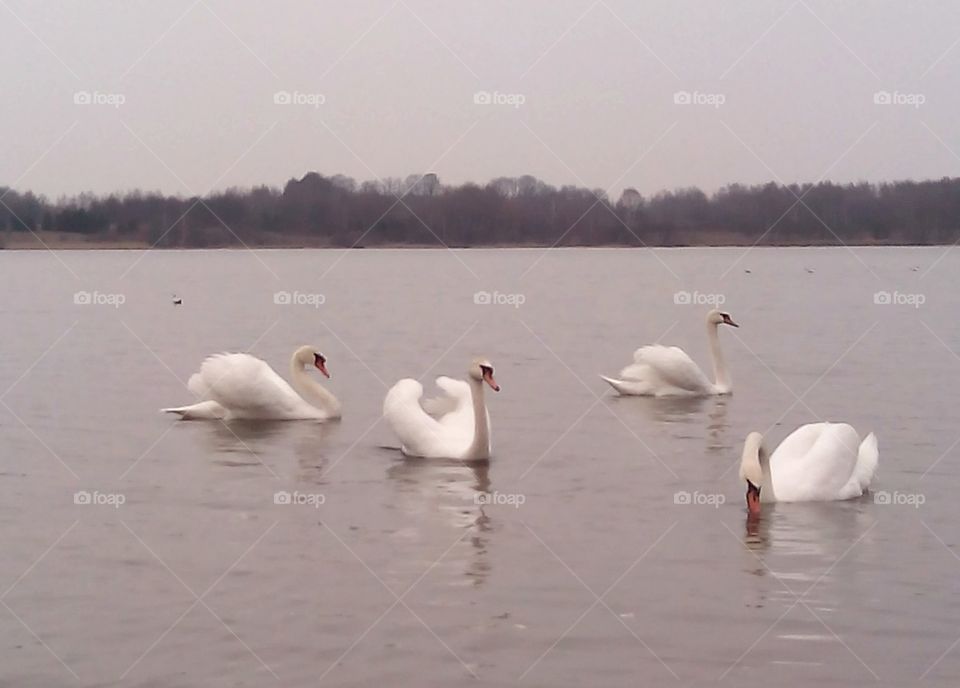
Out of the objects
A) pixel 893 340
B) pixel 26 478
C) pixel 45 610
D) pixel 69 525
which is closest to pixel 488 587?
pixel 45 610

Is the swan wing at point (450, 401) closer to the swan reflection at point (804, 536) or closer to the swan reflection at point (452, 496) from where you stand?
the swan reflection at point (452, 496)

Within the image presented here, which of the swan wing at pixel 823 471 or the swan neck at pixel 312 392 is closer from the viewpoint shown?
the swan wing at pixel 823 471

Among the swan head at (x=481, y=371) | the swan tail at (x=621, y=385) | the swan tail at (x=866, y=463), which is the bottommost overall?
the swan tail at (x=866, y=463)

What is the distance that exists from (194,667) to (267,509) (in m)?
3.92

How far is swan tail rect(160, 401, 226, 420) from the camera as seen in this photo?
55.6 feet

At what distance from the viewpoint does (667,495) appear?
12445mm

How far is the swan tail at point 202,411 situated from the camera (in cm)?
1695

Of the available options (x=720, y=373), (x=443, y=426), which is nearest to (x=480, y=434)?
(x=443, y=426)

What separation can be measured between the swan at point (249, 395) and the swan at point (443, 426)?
7.62 ft

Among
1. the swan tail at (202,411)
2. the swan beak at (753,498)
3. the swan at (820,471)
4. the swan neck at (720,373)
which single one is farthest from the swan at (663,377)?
the swan beak at (753,498)

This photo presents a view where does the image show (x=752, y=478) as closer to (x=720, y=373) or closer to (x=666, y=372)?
(x=666, y=372)

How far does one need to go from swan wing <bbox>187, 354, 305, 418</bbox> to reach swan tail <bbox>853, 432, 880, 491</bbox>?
6.42 metres

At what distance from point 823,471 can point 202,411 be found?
290 inches

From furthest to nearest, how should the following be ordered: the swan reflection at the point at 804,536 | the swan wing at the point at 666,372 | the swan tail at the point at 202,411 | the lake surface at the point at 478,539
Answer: the swan wing at the point at 666,372, the swan tail at the point at 202,411, the swan reflection at the point at 804,536, the lake surface at the point at 478,539
